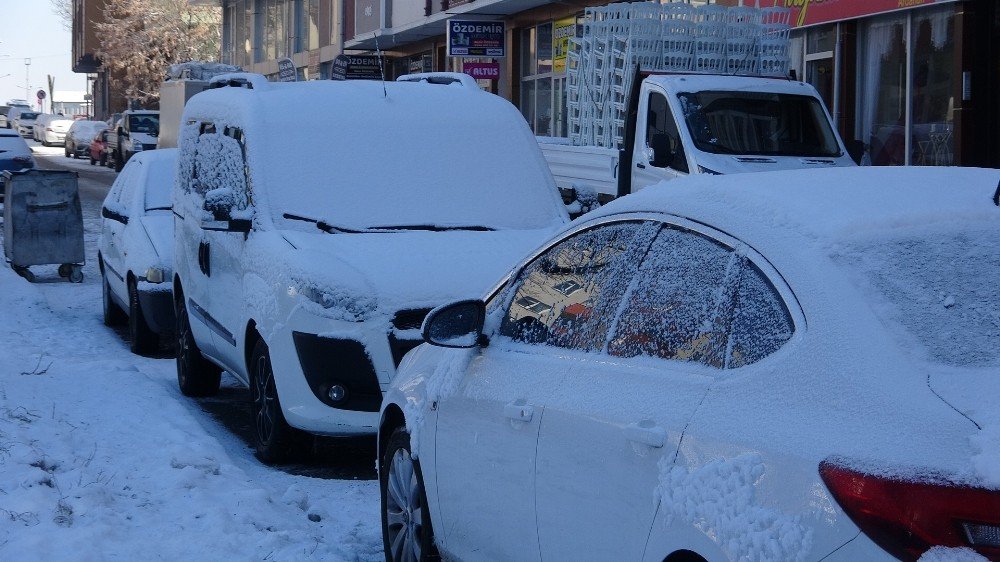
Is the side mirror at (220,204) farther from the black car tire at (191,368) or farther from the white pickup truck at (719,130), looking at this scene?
the white pickup truck at (719,130)

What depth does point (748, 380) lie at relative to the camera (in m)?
3.23

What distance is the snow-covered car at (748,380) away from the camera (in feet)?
9.18

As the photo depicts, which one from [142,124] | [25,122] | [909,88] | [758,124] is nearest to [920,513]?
[758,124]

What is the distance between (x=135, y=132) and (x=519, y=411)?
4683 centimetres

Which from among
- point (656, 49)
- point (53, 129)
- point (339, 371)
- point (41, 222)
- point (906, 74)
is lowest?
point (339, 371)

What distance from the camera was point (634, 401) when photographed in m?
3.59

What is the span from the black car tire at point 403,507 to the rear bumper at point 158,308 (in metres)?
6.14

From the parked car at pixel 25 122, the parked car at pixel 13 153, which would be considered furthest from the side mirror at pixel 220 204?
the parked car at pixel 25 122

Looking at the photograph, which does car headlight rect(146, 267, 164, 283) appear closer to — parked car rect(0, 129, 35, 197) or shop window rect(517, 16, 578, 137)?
shop window rect(517, 16, 578, 137)

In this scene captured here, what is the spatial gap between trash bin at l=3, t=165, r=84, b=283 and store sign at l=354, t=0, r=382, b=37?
993 inches

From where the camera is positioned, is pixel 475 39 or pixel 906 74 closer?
pixel 906 74

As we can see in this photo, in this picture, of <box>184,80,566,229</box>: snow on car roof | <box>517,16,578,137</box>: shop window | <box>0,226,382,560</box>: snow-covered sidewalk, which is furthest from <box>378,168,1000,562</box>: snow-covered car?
<box>517,16,578,137</box>: shop window

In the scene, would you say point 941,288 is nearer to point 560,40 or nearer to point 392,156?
point 392,156

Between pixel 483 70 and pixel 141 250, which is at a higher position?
pixel 483 70
